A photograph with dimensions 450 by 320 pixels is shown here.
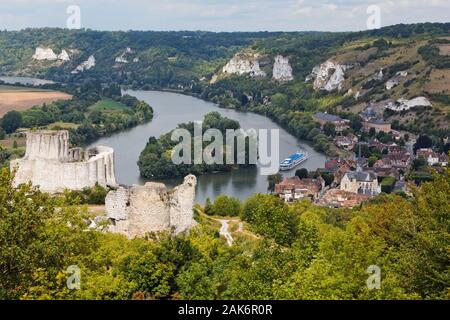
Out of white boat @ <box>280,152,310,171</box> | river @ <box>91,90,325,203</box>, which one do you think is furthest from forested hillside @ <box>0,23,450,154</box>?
white boat @ <box>280,152,310,171</box>

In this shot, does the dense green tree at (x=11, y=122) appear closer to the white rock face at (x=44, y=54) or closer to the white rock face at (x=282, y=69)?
the white rock face at (x=282, y=69)

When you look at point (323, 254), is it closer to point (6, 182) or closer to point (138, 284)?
point (138, 284)

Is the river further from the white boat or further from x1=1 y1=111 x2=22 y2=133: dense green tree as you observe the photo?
x1=1 y1=111 x2=22 y2=133: dense green tree

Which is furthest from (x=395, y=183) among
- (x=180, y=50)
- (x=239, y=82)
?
(x=180, y=50)

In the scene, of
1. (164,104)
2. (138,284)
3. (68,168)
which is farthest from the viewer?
(164,104)

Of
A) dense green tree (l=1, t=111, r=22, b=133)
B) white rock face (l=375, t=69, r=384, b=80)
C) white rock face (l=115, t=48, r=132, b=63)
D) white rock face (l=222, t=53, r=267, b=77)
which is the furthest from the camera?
white rock face (l=115, t=48, r=132, b=63)
